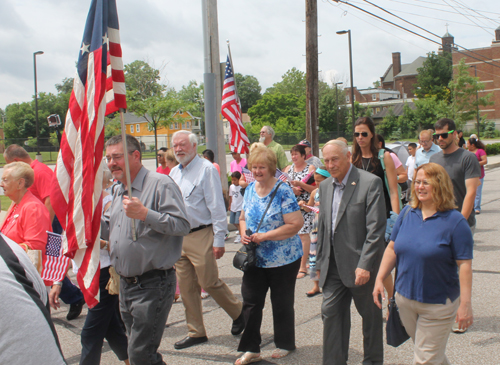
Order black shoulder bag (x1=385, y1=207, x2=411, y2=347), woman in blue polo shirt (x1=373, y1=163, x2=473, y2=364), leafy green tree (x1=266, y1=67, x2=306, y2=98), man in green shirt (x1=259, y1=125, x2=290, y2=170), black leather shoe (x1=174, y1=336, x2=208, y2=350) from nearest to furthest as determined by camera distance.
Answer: woman in blue polo shirt (x1=373, y1=163, x2=473, y2=364)
black shoulder bag (x1=385, y1=207, x2=411, y2=347)
black leather shoe (x1=174, y1=336, x2=208, y2=350)
man in green shirt (x1=259, y1=125, x2=290, y2=170)
leafy green tree (x1=266, y1=67, x2=306, y2=98)

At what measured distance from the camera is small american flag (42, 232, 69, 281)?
3.84m

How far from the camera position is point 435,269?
307cm

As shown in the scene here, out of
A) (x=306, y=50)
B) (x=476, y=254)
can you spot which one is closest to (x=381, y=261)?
(x=476, y=254)

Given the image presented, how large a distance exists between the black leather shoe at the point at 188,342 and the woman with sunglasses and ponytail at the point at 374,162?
6.49 feet

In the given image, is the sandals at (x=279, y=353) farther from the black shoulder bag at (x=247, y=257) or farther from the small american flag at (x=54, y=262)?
the small american flag at (x=54, y=262)

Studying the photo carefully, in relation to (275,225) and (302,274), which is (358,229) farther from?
(302,274)

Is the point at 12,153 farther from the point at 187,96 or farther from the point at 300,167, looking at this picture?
the point at 187,96

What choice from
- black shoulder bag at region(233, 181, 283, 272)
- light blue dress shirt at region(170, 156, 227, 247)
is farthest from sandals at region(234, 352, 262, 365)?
light blue dress shirt at region(170, 156, 227, 247)

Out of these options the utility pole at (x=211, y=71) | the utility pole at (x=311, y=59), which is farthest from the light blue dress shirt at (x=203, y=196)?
the utility pole at (x=311, y=59)

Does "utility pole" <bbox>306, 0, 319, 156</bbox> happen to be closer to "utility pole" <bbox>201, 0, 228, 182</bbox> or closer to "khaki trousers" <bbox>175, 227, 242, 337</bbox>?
"utility pole" <bbox>201, 0, 228, 182</bbox>

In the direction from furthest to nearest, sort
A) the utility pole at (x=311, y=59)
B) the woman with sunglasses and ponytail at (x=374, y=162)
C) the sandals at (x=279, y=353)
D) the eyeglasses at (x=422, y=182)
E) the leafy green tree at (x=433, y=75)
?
the leafy green tree at (x=433, y=75), the utility pole at (x=311, y=59), the woman with sunglasses and ponytail at (x=374, y=162), the sandals at (x=279, y=353), the eyeglasses at (x=422, y=182)

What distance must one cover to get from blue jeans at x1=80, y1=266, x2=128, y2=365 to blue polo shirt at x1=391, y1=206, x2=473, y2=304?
7.62 ft

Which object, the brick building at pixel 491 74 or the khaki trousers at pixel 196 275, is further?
the brick building at pixel 491 74

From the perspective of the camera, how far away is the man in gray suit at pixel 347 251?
361 centimetres
